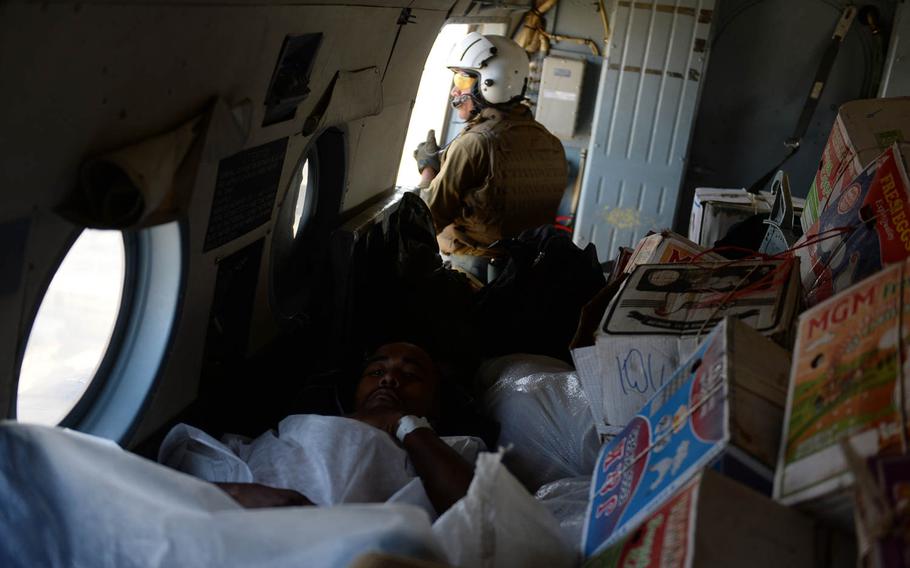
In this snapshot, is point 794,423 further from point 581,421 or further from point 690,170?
point 690,170

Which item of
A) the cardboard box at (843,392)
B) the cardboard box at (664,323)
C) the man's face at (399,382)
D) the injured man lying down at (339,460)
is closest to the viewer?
the cardboard box at (843,392)

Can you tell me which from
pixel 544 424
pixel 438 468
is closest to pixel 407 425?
pixel 438 468

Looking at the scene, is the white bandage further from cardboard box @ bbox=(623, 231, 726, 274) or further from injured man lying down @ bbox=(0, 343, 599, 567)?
cardboard box @ bbox=(623, 231, 726, 274)

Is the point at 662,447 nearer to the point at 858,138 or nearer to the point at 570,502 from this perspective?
the point at 570,502

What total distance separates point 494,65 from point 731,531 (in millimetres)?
4451

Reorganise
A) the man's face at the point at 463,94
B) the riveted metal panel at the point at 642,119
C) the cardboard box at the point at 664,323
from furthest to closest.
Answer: the riveted metal panel at the point at 642,119 → the man's face at the point at 463,94 → the cardboard box at the point at 664,323

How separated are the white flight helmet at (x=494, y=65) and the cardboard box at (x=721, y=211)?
1455 mm

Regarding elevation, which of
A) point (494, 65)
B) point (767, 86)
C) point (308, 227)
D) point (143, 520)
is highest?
point (767, 86)

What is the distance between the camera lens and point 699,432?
5.82ft

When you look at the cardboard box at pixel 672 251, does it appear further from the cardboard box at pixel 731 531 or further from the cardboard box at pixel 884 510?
the cardboard box at pixel 884 510

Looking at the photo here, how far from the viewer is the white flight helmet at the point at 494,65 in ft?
18.2

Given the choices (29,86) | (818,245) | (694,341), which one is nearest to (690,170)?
(818,245)

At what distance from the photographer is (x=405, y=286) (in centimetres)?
390

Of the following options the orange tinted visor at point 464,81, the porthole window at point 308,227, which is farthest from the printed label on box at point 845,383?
the orange tinted visor at point 464,81
